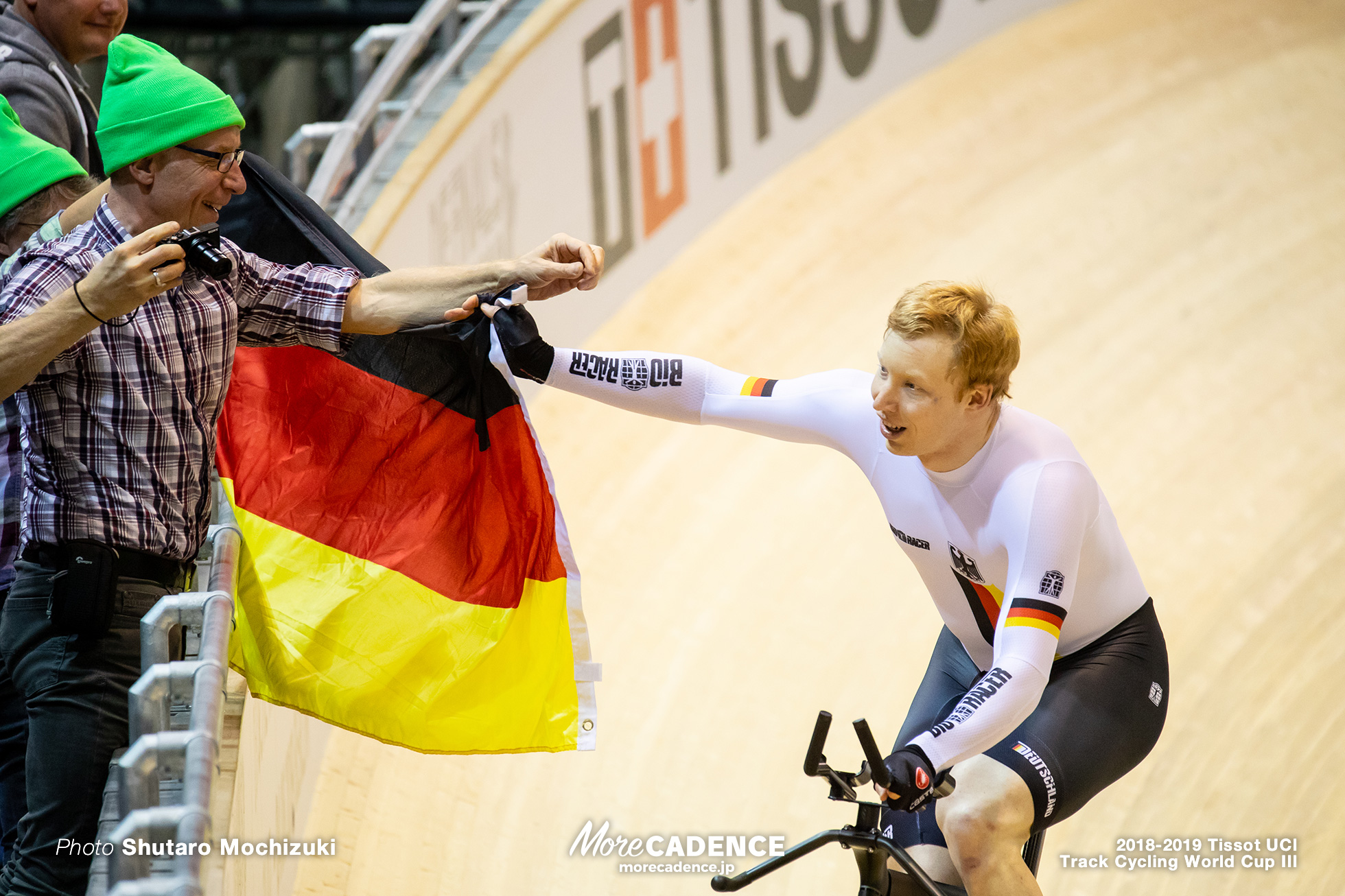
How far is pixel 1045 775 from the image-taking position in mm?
2748

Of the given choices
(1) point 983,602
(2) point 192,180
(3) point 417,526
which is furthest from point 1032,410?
(2) point 192,180

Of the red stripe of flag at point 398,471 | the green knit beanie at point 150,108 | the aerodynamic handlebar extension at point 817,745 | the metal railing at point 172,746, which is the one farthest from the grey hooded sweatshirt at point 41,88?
the aerodynamic handlebar extension at point 817,745

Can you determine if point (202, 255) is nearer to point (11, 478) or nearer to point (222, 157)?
point (222, 157)

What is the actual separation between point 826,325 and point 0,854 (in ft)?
15.5

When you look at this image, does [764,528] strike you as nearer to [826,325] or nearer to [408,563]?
[826,325]

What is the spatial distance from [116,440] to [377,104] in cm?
299

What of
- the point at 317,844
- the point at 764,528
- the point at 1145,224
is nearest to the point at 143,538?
the point at 317,844

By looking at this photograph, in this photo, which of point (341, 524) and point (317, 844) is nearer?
point (341, 524)

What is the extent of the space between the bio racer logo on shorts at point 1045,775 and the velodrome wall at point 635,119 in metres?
2.95

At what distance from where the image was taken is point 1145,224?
23.6ft

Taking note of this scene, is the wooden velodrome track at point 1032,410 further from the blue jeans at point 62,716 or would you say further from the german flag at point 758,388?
the german flag at point 758,388

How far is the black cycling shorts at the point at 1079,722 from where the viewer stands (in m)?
2.77

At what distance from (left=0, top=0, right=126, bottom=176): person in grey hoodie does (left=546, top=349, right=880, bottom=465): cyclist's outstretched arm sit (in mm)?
1204
